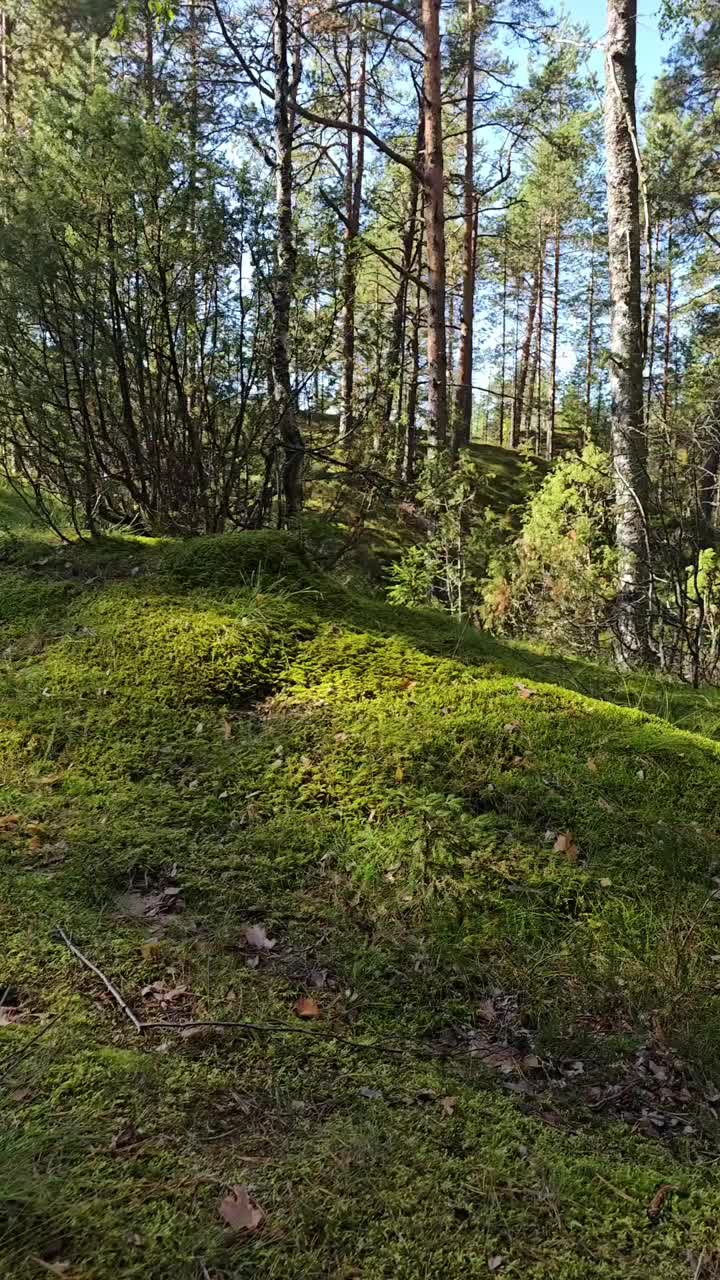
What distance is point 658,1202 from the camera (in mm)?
1504

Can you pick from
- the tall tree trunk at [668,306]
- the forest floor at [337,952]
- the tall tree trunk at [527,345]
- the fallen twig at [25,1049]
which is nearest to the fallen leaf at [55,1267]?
the forest floor at [337,952]

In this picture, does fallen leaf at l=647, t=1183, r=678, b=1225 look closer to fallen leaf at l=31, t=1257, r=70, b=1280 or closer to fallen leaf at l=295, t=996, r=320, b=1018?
fallen leaf at l=295, t=996, r=320, b=1018

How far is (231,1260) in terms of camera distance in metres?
1.25

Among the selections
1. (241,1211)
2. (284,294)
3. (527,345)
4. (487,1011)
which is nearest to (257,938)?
(487,1011)

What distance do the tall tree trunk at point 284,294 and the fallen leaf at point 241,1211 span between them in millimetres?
4515

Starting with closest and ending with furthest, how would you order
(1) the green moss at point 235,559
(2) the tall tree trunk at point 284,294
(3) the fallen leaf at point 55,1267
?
(3) the fallen leaf at point 55,1267
(1) the green moss at point 235,559
(2) the tall tree trunk at point 284,294

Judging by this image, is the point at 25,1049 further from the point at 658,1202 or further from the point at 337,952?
the point at 658,1202

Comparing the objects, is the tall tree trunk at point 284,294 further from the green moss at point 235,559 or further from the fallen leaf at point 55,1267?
the fallen leaf at point 55,1267

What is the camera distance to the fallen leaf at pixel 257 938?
7.17 ft

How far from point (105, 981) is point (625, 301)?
690cm

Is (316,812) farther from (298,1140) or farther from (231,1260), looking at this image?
(231,1260)

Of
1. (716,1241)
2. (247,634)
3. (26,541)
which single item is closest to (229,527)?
(26,541)

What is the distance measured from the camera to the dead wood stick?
180 centimetres

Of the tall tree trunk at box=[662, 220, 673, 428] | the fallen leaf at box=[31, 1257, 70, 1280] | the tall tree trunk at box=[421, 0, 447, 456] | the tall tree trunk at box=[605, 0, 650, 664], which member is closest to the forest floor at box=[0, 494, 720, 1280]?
the fallen leaf at box=[31, 1257, 70, 1280]
